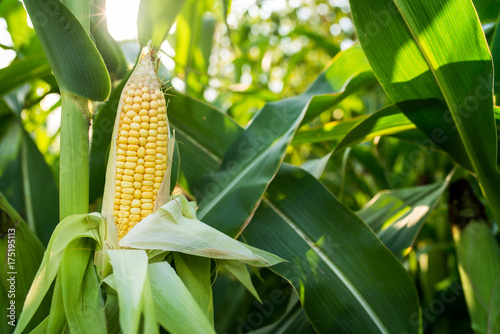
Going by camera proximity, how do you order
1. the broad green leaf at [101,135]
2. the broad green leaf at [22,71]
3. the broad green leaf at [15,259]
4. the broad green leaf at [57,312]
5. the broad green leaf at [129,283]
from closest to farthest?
the broad green leaf at [129,283]
the broad green leaf at [57,312]
the broad green leaf at [15,259]
the broad green leaf at [101,135]
the broad green leaf at [22,71]

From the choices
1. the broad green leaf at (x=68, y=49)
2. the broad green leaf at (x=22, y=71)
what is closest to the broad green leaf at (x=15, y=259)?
the broad green leaf at (x=68, y=49)

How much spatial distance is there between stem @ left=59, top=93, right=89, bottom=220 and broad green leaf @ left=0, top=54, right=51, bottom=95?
0.47 m

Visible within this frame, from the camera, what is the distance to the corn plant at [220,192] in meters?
0.58

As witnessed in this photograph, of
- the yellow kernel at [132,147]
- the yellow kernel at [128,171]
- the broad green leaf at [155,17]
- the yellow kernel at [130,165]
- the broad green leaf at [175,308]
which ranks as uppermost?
the broad green leaf at [155,17]

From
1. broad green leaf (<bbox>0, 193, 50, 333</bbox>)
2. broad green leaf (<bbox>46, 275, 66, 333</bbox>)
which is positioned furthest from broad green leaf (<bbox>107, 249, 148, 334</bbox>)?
broad green leaf (<bbox>0, 193, 50, 333</bbox>)

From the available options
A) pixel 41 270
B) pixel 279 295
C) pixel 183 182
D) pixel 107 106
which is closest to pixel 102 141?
pixel 107 106

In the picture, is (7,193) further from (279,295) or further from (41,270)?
(279,295)

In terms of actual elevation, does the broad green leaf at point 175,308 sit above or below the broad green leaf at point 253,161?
below

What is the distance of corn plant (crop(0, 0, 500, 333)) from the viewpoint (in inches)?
22.8

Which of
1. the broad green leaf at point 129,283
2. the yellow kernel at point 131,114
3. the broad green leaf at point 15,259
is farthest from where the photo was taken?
the broad green leaf at point 15,259

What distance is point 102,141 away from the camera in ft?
2.98

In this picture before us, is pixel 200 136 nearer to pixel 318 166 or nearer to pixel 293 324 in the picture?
pixel 318 166

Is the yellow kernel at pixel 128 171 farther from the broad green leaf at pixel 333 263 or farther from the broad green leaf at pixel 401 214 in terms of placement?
the broad green leaf at pixel 401 214

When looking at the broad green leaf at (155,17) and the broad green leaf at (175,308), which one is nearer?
the broad green leaf at (175,308)
